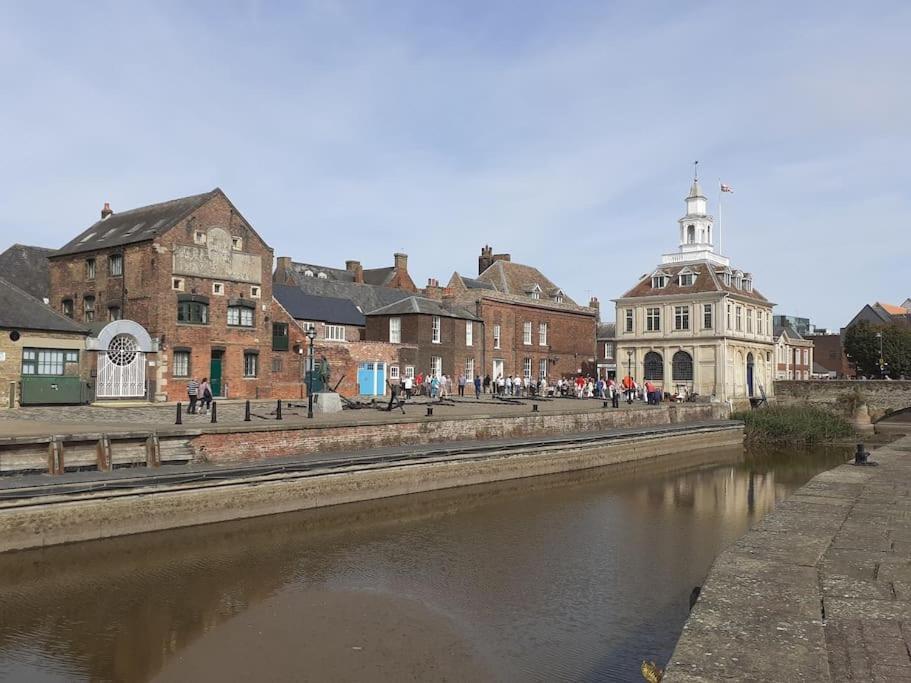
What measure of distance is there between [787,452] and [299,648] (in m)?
37.1

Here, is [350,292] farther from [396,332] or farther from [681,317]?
[681,317]

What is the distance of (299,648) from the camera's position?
10.9 meters

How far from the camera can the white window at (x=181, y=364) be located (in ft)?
110

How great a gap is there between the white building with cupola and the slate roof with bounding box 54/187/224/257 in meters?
34.0

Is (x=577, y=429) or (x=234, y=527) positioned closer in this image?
(x=234, y=527)

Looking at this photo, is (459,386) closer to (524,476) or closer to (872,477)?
(524,476)

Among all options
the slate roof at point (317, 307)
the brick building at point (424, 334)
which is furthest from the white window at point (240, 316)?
the brick building at point (424, 334)

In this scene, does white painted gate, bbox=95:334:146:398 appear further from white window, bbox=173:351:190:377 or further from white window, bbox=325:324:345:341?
white window, bbox=325:324:345:341

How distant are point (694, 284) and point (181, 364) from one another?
128 ft

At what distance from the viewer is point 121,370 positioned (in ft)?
106

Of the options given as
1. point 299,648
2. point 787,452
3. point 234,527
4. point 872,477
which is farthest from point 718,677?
point 787,452

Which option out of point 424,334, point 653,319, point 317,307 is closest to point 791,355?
point 653,319

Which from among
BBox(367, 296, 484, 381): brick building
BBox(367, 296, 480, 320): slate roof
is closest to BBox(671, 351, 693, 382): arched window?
BBox(367, 296, 484, 381): brick building

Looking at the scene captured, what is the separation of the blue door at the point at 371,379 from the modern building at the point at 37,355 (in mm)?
15667
